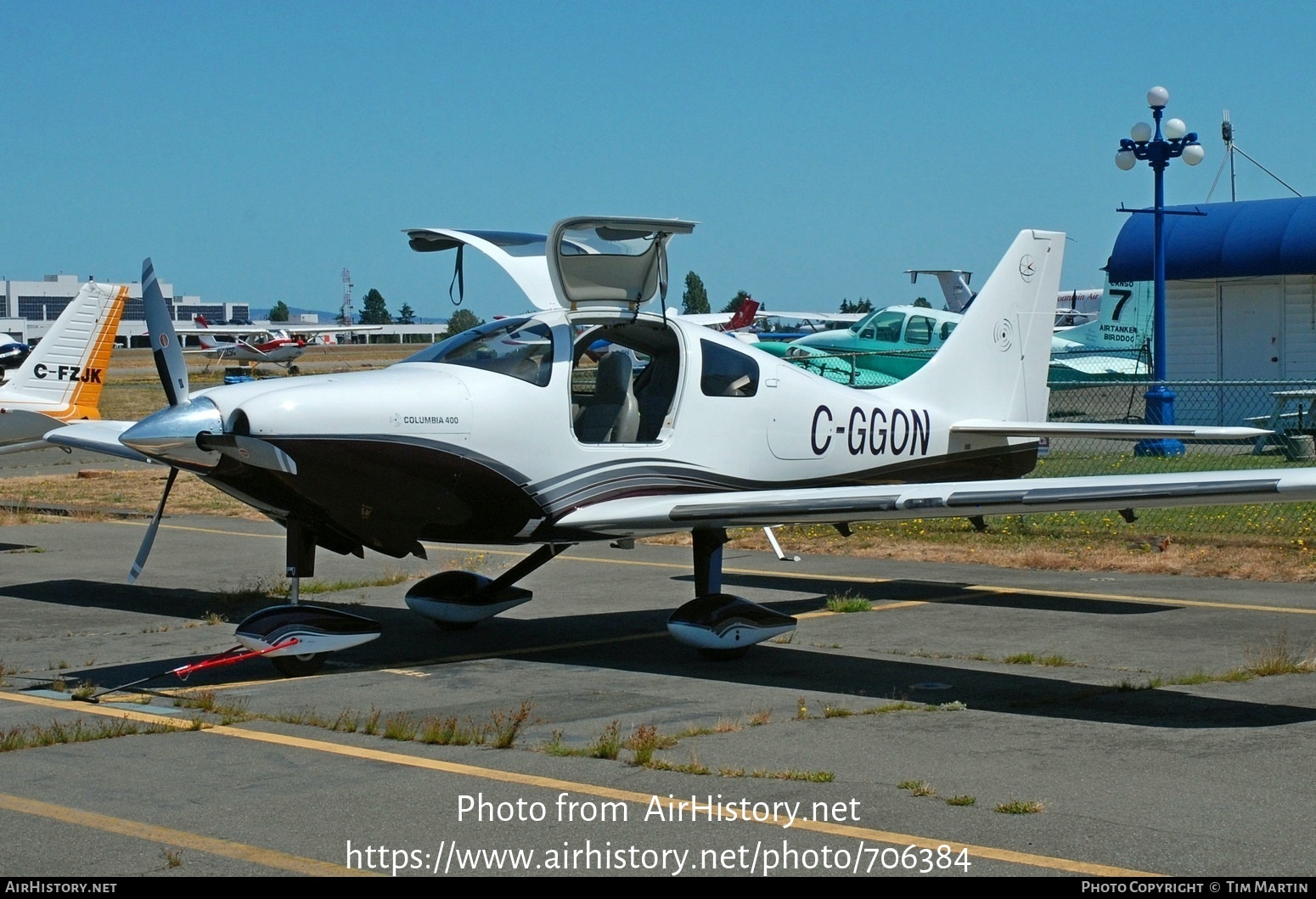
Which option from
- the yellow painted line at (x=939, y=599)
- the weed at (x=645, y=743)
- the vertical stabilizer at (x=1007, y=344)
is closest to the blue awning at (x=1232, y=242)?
the vertical stabilizer at (x=1007, y=344)

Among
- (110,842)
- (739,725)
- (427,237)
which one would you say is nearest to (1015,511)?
(739,725)

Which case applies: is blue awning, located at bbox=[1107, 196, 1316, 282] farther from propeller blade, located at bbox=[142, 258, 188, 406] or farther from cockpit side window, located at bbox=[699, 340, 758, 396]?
propeller blade, located at bbox=[142, 258, 188, 406]

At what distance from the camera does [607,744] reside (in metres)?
6.80

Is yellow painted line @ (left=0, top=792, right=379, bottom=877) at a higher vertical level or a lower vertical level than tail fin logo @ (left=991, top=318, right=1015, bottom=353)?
lower

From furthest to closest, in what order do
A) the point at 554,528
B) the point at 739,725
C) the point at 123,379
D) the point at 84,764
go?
1. the point at 123,379
2. the point at 554,528
3. the point at 739,725
4. the point at 84,764

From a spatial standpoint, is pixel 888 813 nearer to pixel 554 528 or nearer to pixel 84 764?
pixel 84 764

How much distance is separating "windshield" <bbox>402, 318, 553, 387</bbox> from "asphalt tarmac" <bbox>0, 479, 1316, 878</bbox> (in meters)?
1.90

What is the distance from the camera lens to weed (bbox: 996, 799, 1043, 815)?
18.8 feet

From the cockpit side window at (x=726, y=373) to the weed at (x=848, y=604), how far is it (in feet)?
6.52

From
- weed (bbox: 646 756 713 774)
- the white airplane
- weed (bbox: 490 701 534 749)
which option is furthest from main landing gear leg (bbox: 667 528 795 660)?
the white airplane

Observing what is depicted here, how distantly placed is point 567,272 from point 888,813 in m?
5.18

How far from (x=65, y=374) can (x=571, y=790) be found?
14.7 meters

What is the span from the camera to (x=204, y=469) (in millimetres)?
8609

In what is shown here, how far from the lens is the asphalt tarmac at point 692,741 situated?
529 cm
